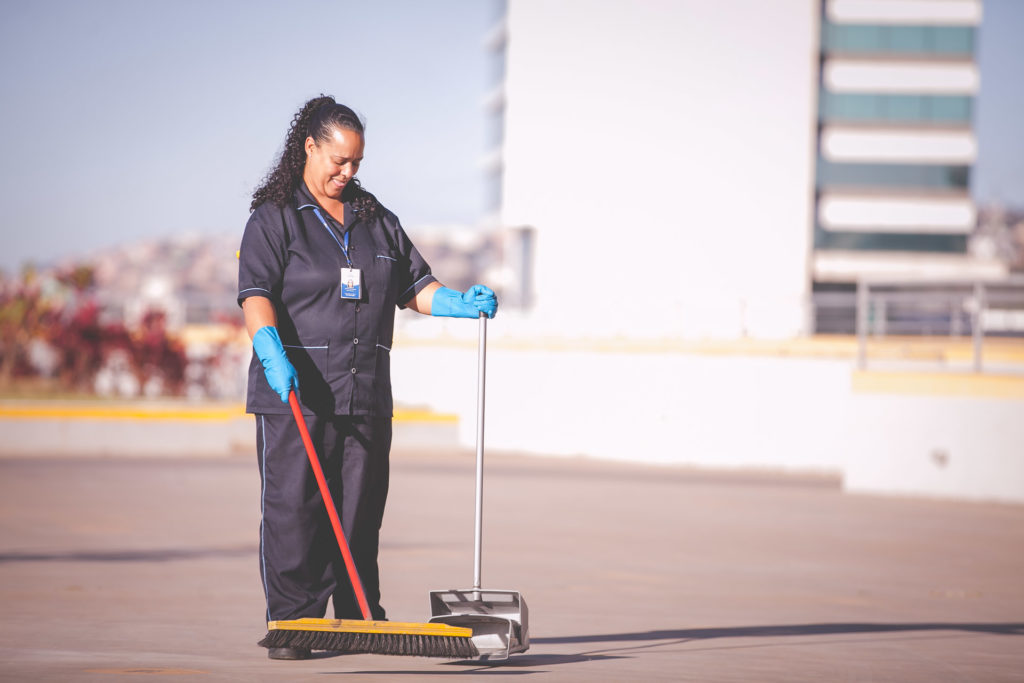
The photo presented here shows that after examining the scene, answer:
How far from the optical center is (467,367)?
21234mm

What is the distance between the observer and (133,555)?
8.44 m

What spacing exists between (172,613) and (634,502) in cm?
708

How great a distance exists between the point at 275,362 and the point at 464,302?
2.68 feet

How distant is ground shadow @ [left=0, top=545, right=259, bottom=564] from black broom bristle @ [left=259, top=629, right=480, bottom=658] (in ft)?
13.3

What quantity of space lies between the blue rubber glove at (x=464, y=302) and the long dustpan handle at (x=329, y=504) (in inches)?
28.0

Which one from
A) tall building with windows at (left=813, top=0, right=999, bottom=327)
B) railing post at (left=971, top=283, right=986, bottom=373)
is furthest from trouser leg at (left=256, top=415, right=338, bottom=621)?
tall building with windows at (left=813, top=0, right=999, bottom=327)

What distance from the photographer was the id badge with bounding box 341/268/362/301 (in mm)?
4852

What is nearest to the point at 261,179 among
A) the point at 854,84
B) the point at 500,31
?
the point at 854,84

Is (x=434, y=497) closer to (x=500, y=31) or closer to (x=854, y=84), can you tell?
(x=854, y=84)

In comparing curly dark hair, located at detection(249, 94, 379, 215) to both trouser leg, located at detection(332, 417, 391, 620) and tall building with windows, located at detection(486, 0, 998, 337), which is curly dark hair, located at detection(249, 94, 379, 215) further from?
tall building with windows, located at detection(486, 0, 998, 337)

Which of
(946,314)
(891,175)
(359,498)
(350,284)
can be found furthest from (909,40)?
(359,498)

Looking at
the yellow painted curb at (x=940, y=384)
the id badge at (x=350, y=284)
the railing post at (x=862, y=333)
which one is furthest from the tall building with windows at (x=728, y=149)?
the id badge at (x=350, y=284)

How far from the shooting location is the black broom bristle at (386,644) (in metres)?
4.34

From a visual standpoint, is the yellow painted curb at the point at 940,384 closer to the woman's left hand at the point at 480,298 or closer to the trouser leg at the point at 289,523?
the woman's left hand at the point at 480,298
